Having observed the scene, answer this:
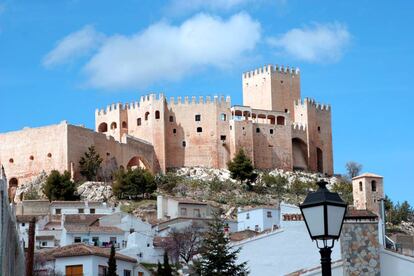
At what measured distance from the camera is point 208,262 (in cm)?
2250

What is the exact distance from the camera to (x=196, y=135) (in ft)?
257

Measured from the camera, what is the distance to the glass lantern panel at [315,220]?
32.5ft

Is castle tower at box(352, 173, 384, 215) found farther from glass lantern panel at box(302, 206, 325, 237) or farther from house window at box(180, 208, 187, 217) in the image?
glass lantern panel at box(302, 206, 325, 237)

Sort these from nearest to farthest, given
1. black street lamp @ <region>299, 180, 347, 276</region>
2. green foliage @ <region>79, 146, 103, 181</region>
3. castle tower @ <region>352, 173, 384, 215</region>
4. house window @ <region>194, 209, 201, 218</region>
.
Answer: black street lamp @ <region>299, 180, 347, 276</region> < castle tower @ <region>352, 173, 384, 215</region> < house window @ <region>194, 209, 201, 218</region> < green foliage @ <region>79, 146, 103, 181</region>

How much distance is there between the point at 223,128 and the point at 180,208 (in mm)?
16786

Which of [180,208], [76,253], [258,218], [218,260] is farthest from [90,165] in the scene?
[218,260]

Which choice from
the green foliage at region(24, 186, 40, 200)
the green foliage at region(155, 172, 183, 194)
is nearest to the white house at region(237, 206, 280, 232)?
the green foliage at region(155, 172, 183, 194)

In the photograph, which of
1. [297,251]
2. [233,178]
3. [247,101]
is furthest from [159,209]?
[297,251]

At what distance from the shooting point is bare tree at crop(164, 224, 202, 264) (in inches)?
1805

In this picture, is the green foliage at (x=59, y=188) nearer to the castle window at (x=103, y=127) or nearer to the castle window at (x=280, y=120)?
the castle window at (x=103, y=127)

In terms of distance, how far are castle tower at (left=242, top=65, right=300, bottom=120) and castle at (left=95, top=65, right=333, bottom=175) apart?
9 centimetres

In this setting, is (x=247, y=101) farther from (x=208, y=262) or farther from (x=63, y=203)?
(x=208, y=262)

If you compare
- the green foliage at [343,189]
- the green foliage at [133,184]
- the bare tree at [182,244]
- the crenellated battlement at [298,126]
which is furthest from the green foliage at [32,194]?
the crenellated battlement at [298,126]

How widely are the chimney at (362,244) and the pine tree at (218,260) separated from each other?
4.41 metres
